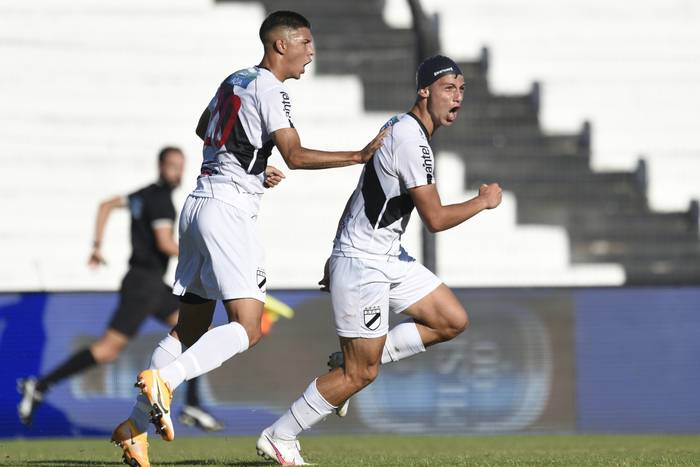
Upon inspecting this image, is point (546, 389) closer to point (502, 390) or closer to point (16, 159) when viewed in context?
point (502, 390)

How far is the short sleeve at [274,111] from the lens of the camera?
565cm

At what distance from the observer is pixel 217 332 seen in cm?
550

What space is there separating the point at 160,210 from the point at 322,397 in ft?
14.0

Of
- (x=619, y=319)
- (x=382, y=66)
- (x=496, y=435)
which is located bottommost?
(x=496, y=435)

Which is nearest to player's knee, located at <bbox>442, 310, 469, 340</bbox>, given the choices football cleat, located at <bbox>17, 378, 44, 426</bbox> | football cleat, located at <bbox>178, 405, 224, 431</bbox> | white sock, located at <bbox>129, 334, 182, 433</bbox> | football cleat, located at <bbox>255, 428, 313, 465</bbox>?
football cleat, located at <bbox>255, 428, 313, 465</bbox>

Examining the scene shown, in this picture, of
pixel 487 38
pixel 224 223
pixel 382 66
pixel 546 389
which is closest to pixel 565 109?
pixel 487 38

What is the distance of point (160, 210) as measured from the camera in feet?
32.6

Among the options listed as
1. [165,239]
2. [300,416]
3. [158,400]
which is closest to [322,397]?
[300,416]

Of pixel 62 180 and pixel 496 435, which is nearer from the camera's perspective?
pixel 496 435

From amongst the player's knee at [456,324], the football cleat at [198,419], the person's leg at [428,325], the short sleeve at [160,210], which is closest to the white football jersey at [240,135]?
the person's leg at [428,325]

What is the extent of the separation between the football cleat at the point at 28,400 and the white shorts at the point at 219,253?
15.1ft

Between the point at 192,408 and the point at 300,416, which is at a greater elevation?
the point at 300,416

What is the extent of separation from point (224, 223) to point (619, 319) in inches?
215

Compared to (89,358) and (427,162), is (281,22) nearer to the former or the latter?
(427,162)
